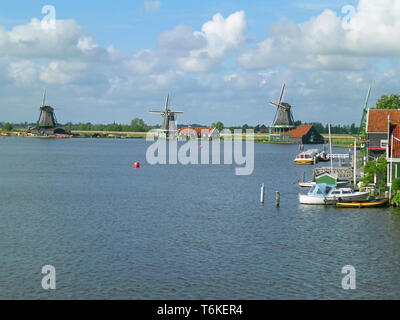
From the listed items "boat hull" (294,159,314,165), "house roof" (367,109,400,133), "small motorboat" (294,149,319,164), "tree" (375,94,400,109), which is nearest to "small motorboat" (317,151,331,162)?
"small motorboat" (294,149,319,164)

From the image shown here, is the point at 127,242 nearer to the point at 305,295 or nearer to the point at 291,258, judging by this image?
the point at 291,258

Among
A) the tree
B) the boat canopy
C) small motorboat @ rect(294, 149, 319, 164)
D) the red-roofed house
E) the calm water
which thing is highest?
the tree

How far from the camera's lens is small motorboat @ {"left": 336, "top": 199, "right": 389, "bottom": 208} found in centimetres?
4441

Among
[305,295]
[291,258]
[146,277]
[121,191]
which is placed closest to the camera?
[305,295]

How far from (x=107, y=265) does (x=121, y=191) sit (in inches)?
1250

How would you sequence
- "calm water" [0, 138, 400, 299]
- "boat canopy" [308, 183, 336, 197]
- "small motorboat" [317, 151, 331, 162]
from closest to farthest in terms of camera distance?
"calm water" [0, 138, 400, 299]
"boat canopy" [308, 183, 336, 197]
"small motorboat" [317, 151, 331, 162]

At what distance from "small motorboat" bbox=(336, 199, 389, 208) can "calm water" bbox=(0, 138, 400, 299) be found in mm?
866

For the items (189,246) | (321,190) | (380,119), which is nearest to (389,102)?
(380,119)

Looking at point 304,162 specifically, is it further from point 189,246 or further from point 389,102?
point 189,246

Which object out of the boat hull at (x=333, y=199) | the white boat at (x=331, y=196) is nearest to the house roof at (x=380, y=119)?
the white boat at (x=331, y=196)

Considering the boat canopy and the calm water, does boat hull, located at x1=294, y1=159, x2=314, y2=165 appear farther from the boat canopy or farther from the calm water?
the boat canopy
